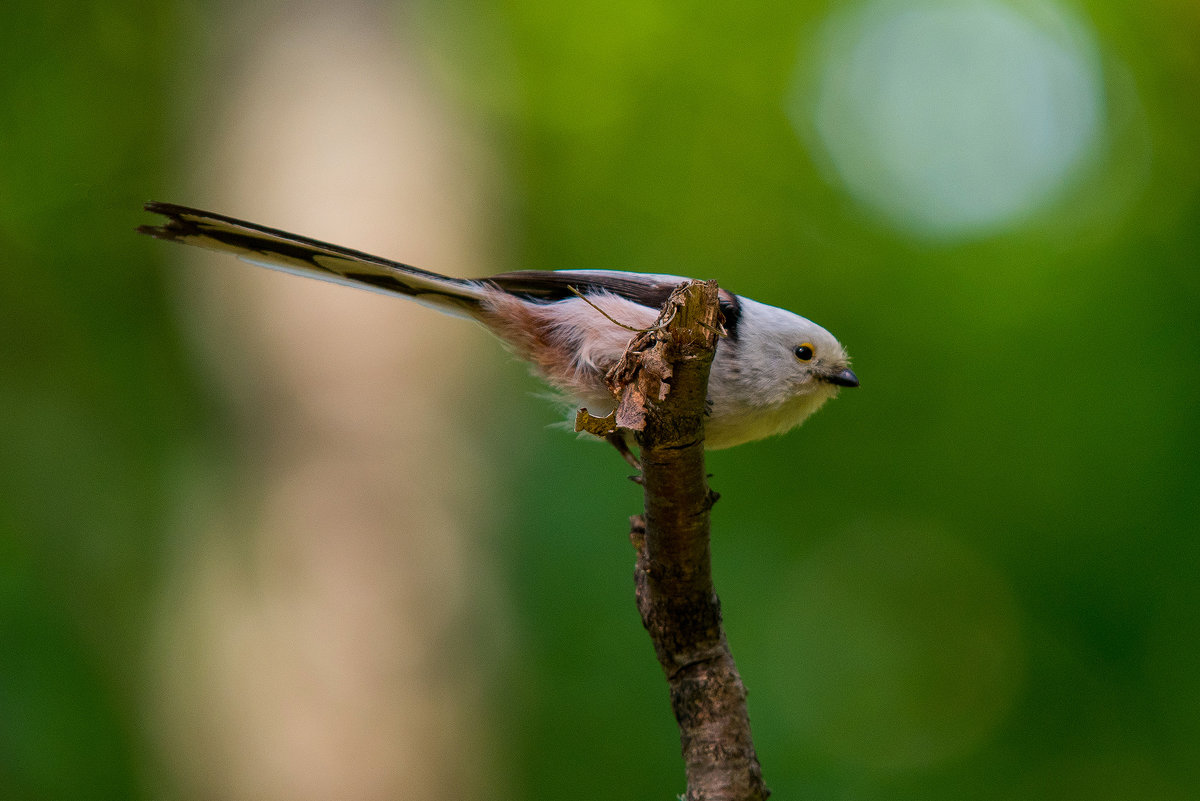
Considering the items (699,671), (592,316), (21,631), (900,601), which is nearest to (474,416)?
(592,316)

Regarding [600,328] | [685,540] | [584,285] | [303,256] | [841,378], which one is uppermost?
[584,285]

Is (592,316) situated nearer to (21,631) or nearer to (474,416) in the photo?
(474,416)

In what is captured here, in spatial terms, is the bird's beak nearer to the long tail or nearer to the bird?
the bird

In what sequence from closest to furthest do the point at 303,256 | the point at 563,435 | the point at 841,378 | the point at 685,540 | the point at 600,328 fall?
the point at 685,540, the point at 303,256, the point at 600,328, the point at 841,378, the point at 563,435

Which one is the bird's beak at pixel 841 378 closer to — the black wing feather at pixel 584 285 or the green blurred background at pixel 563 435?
the black wing feather at pixel 584 285

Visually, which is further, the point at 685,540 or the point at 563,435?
the point at 563,435

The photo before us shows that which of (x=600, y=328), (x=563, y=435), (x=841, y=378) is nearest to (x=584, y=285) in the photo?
(x=600, y=328)

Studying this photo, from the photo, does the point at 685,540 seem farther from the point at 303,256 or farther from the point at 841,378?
the point at 303,256
